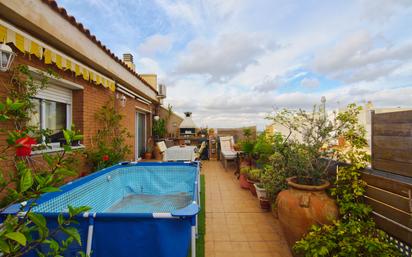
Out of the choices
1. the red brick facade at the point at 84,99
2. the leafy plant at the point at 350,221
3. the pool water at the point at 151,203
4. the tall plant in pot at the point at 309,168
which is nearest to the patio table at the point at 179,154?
the red brick facade at the point at 84,99

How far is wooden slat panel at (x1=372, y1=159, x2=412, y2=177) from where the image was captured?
232cm

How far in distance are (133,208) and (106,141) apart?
2.80m

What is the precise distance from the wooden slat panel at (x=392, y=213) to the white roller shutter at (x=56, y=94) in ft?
19.3

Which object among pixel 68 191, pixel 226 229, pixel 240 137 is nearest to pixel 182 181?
pixel 226 229

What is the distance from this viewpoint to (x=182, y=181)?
19.4ft

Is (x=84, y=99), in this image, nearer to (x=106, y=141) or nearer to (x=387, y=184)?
(x=106, y=141)

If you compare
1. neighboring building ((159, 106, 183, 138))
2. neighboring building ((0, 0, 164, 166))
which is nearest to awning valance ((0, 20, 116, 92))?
neighboring building ((0, 0, 164, 166))

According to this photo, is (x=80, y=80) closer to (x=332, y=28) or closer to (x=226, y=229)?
(x=226, y=229)

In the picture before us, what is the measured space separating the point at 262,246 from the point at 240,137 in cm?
990

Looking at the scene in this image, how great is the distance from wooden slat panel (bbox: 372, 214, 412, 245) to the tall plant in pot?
45cm

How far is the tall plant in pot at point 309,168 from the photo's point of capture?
114 inches

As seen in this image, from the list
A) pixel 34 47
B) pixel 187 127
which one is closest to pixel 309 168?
pixel 34 47

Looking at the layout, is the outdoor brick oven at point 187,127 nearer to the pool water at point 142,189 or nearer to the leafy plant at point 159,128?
the leafy plant at point 159,128

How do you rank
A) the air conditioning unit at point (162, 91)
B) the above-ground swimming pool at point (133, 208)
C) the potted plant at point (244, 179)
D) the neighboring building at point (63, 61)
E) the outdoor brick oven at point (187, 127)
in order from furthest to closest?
1. the outdoor brick oven at point (187, 127)
2. the air conditioning unit at point (162, 91)
3. the potted plant at point (244, 179)
4. the neighboring building at point (63, 61)
5. the above-ground swimming pool at point (133, 208)
